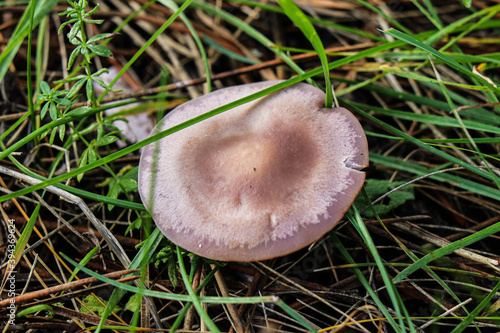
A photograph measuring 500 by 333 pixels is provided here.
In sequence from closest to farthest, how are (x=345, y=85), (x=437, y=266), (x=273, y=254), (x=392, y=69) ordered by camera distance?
(x=273, y=254) < (x=437, y=266) < (x=392, y=69) < (x=345, y=85)

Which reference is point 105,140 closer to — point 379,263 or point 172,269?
point 172,269

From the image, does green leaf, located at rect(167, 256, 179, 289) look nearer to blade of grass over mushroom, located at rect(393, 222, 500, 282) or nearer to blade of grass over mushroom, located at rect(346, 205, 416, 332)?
blade of grass over mushroom, located at rect(346, 205, 416, 332)

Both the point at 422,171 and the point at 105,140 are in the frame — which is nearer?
the point at 105,140

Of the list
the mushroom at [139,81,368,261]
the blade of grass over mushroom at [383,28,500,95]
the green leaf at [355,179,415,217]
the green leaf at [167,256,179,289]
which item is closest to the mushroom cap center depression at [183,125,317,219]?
the mushroom at [139,81,368,261]

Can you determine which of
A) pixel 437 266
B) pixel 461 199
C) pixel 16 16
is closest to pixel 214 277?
pixel 437 266

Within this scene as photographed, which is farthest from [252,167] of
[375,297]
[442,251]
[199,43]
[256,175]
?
[199,43]

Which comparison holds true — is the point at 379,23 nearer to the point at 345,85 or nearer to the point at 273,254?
the point at 345,85
